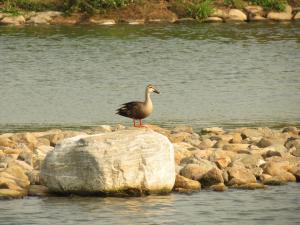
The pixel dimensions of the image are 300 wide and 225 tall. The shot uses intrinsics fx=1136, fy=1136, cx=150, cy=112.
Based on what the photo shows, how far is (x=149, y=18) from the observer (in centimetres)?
6975

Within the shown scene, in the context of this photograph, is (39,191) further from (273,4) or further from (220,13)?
(273,4)

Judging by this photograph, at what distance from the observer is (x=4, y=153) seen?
26.6 meters

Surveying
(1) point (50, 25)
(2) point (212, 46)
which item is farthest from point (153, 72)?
(1) point (50, 25)

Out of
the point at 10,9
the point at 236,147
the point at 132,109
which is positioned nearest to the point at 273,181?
the point at 236,147

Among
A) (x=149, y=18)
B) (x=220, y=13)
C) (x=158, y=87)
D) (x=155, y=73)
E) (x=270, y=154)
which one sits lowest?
(x=270, y=154)

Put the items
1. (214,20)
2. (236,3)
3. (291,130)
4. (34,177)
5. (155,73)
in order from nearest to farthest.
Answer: (34,177), (291,130), (155,73), (214,20), (236,3)

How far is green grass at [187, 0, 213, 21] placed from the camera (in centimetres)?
6925

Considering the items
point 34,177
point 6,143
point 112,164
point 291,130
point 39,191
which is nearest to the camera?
point 112,164

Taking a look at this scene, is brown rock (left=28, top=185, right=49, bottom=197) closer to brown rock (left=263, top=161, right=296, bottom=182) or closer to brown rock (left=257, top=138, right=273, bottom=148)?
brown rock (left=263, top=161, right=296, bottom=182)

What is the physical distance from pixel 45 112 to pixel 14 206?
14.7 metres

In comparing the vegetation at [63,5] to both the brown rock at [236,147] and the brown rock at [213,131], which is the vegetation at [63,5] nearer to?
the brown rock at [213,131]

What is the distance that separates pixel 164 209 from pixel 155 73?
25887 mm

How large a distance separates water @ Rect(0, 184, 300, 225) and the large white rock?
27 centimetres

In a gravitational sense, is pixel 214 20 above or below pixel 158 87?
above
